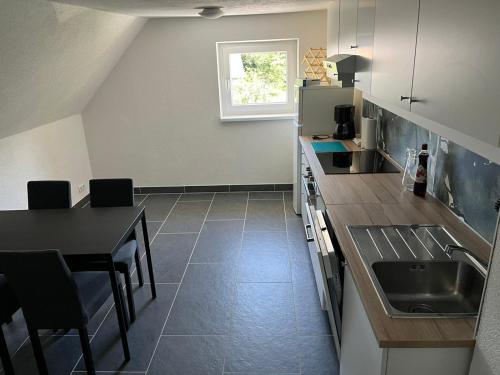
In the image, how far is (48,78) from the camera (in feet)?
10.6

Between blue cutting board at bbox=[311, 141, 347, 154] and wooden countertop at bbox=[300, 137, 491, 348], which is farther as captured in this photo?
blue cutting board at bbox=[311, 141, 347, 154]

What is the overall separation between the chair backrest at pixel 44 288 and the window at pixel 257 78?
3.13 metres

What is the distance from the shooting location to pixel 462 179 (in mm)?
1912

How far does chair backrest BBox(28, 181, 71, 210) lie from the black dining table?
0.16 m

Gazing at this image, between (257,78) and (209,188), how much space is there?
154 cm

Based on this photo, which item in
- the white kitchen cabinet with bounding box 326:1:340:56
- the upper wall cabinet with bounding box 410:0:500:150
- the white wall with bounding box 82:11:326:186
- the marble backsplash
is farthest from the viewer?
the white wall with bounding box 82:11:326:186

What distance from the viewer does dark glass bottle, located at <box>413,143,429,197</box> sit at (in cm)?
222

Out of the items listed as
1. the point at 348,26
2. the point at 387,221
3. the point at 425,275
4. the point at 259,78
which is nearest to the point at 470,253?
the point at 425,275

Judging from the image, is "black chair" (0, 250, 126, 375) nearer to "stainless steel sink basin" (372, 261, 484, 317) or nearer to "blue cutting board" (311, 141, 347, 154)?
"stainless steel sink basin" (372, 261, 484, 317)

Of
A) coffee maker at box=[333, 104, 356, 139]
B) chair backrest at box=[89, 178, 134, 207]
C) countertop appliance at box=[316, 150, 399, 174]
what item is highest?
coffee maker at box=[333, 104, 356, 139]

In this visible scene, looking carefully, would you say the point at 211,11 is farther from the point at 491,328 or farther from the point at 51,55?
the point at 491,328

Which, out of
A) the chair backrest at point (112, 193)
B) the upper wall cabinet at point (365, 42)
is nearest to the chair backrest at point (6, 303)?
the chair backrest at point (112, 193)

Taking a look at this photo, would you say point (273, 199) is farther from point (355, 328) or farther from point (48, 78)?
point (355, 328)

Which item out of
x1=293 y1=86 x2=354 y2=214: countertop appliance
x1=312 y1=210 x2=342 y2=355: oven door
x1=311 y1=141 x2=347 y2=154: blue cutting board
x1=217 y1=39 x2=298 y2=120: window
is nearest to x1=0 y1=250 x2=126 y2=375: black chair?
x1=312 y1=210 x2=342 y2=355: oven door
